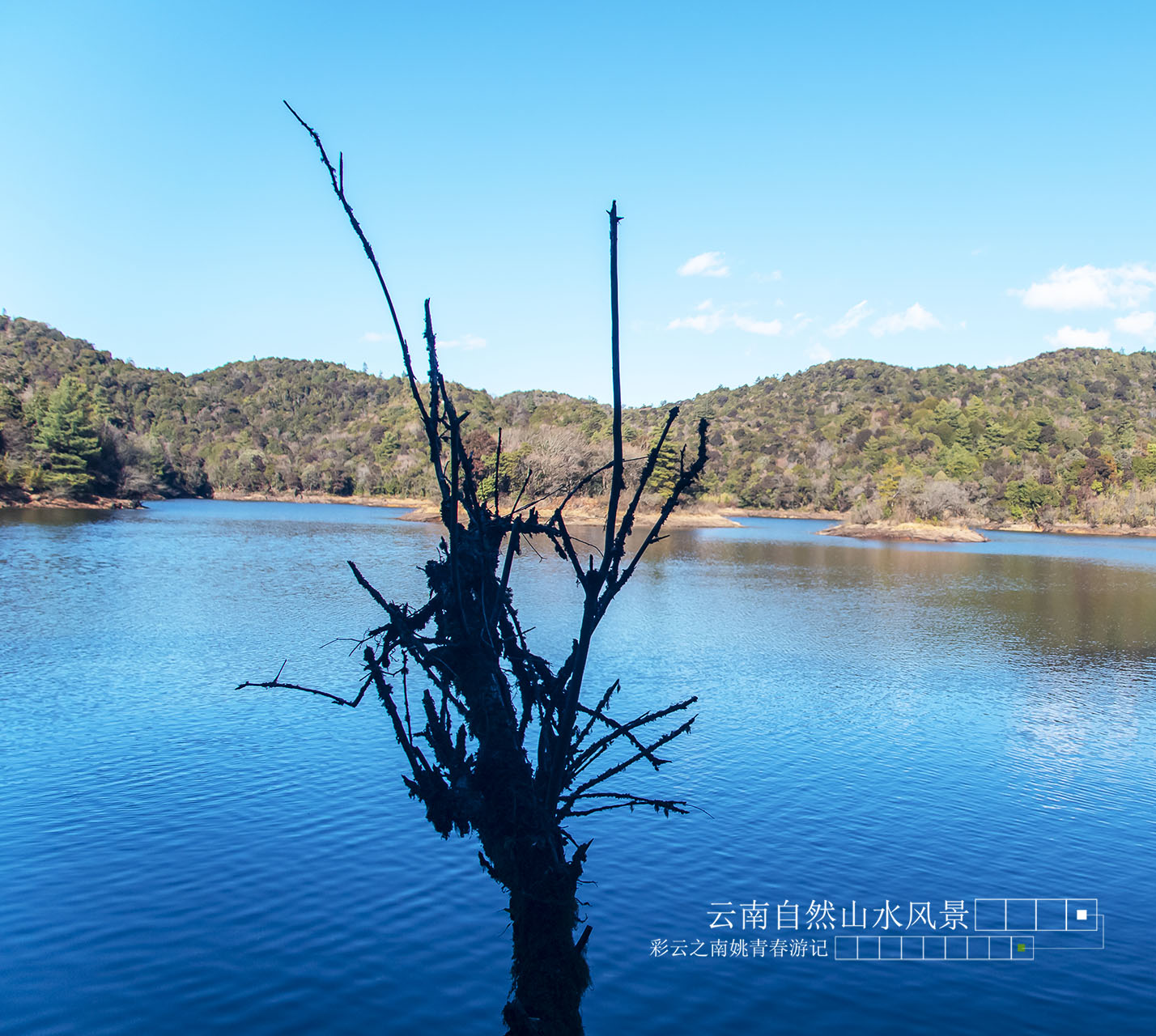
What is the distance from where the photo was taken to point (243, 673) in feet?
54.4

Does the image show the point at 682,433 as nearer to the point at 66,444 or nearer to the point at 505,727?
the point at 66,444

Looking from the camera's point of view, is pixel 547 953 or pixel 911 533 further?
pixel 911 533

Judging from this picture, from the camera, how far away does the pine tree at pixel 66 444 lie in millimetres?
69875

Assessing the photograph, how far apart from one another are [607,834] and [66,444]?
73.6m

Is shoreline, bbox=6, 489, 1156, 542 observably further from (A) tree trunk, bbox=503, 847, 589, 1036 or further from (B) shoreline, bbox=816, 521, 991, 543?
(A) tree trunk, bbox=503, 847, 589, 1036

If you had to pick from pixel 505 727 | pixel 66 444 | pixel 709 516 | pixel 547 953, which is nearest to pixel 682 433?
pixel 709 516

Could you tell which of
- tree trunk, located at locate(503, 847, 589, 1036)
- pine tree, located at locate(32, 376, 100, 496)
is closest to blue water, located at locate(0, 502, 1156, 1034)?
tree trunk, located at locate(503, 847, 589, 1036)

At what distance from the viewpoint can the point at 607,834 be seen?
10.3 m

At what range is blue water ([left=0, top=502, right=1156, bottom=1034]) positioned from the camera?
6816mm

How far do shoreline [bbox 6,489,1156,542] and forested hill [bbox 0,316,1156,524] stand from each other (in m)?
1.35

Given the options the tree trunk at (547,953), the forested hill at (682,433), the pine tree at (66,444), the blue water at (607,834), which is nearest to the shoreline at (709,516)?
the forested hill at (682,433)

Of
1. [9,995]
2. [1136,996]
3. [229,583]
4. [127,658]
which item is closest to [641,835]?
[1136,996]

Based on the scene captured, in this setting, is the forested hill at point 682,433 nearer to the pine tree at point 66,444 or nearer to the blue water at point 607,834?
the pine tree at point 66,444

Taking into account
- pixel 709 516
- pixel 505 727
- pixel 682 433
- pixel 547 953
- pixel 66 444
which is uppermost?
pixel 682 433
